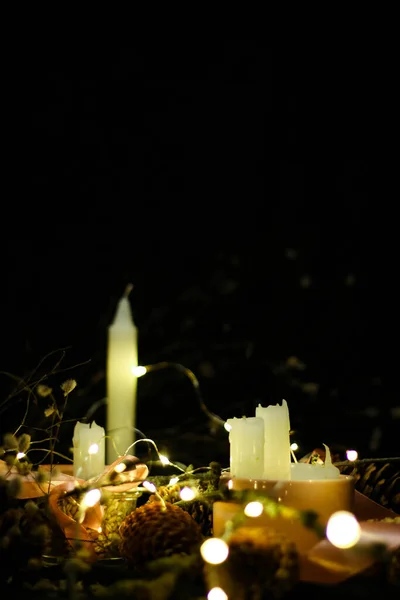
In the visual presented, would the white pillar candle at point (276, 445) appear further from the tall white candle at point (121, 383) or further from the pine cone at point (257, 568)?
the tall white candle at point (121, 383)

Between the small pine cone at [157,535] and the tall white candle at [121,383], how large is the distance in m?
0.35

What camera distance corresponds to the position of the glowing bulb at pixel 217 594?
2.21ft

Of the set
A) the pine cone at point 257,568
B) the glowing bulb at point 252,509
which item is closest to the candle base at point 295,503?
the glowing bulb at point 252,509

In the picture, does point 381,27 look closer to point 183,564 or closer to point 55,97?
point 55,97

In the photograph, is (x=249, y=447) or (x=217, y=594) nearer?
(x=217, y=594)

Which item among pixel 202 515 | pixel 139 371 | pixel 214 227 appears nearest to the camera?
pixel 202 515

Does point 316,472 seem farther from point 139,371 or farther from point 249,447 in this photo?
point 139,371

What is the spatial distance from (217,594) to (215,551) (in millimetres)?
42

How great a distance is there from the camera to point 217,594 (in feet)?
2.22

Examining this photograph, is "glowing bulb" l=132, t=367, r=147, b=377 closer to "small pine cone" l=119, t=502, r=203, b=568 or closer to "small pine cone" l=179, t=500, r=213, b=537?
"small pine cone" l=179, t=500, r=213, b=537

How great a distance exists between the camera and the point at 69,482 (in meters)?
0.93

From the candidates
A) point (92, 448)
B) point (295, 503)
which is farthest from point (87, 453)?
point (295, 503)

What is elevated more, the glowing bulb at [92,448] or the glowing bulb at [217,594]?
the glowing bulb at [92,448]

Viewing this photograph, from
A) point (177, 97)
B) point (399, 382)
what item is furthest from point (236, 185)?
point (399, 382)
